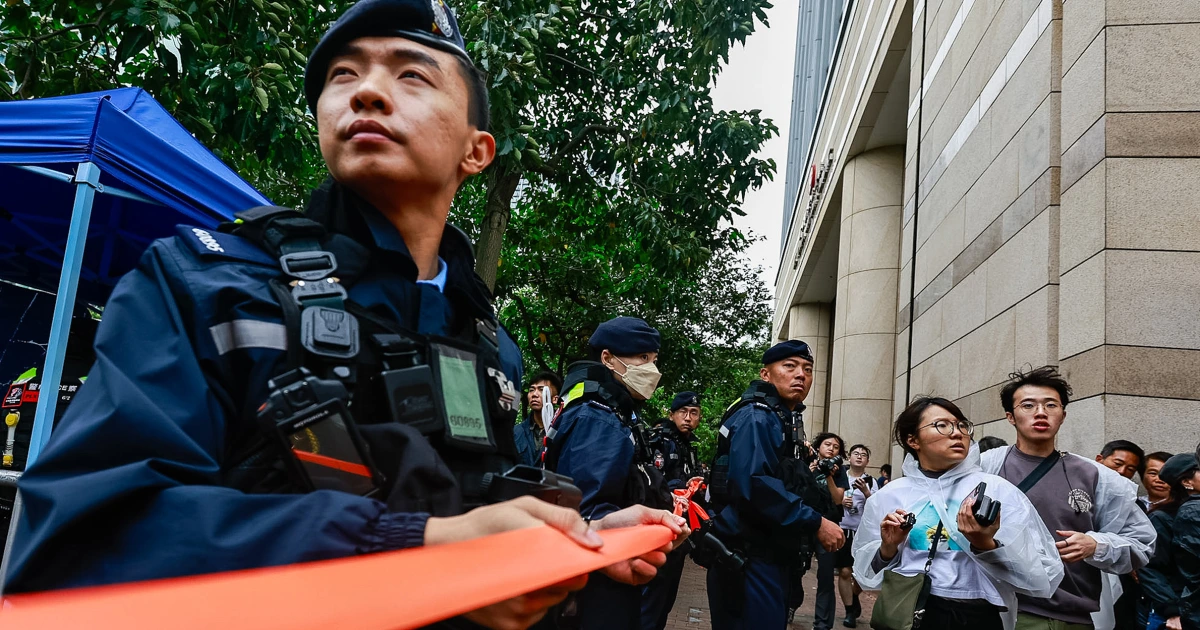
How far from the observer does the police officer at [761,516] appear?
5.36m

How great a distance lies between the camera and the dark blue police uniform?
536cm

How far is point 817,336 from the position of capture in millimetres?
35969

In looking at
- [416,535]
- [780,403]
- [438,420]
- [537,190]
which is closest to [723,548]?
[780,403]

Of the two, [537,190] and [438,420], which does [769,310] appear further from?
[438,420]

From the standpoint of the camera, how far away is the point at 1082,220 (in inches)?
293

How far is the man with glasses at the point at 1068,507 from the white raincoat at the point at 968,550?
0.91ft

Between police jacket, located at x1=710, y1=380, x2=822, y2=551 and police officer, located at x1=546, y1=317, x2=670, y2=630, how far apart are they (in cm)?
47

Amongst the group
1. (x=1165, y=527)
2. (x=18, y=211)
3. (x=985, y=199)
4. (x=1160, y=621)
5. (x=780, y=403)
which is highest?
(x=985, y=199)

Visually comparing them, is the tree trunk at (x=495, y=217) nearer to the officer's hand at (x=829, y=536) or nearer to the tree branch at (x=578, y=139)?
the tree branch at (x=578, y=139)

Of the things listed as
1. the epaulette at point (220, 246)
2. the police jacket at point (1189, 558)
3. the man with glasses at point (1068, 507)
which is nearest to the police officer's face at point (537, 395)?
the man with glasses at point (1068, 507)

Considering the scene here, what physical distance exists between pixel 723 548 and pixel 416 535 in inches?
173

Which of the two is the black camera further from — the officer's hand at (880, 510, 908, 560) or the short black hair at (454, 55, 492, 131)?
the short black hair at (454, 55, 492, 131)

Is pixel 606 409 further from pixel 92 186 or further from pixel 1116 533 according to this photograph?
pixel 92 186

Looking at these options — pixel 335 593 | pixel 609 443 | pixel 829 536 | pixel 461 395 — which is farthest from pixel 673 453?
pixel 335 593
